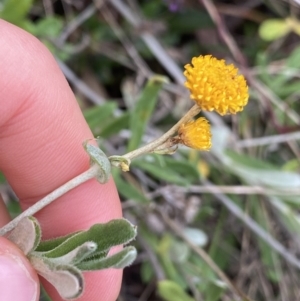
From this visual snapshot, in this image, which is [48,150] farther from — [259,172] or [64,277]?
[259,172]

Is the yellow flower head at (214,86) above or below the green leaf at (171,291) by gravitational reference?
above

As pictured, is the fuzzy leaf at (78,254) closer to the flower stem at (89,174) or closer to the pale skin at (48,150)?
the flower stem at (89,174)

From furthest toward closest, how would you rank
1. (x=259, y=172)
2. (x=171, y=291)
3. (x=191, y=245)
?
(x=259, y=172) → (x=191, y=245) → (x=171, y=291)

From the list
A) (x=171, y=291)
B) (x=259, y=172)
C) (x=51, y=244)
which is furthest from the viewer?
(x=259, y=172)

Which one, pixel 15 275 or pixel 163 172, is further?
pixel 163 172

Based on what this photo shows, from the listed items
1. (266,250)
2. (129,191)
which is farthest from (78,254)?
(266,250)

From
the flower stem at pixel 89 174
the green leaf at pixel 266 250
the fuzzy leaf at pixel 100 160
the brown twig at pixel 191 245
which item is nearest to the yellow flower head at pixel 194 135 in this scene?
the flower stem at pixel 89 174

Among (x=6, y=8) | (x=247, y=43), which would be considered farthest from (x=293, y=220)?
(x=6, y=8)
